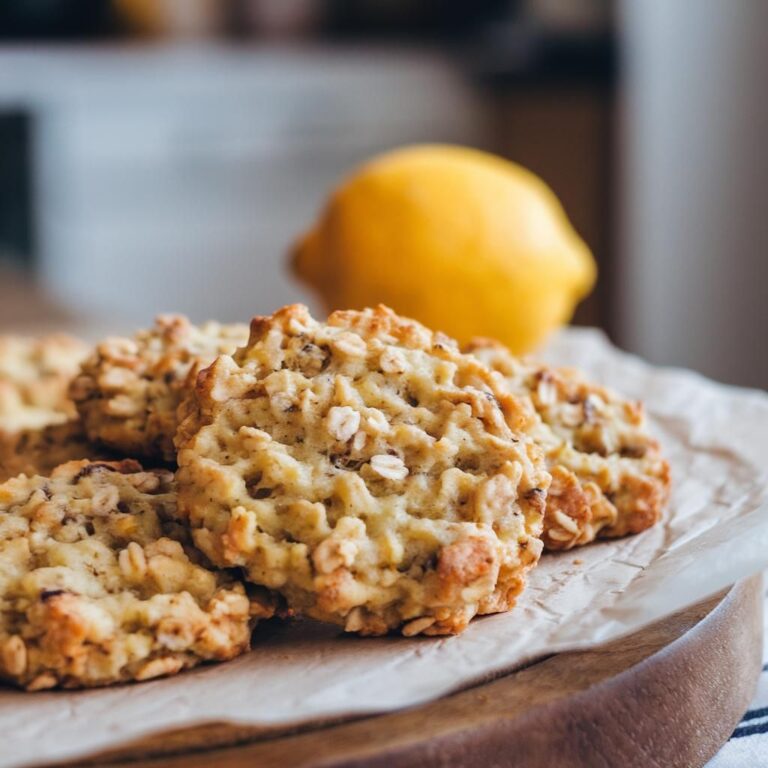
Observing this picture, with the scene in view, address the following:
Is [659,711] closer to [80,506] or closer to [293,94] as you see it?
[80,506]

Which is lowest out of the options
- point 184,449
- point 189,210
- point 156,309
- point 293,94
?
point 156,309

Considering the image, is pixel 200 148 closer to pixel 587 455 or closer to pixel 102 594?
pixel 587 455

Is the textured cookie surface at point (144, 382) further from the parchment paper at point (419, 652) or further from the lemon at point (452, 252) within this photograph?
the lemon at point (452, 252)

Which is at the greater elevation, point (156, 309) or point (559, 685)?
point (559, 685)

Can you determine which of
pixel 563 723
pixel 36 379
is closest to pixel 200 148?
pixel 36 379

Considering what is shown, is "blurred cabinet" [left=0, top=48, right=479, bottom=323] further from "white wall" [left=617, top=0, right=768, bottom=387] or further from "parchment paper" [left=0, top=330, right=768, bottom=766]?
"parchment paper" [left=0, top=330, right=768, bottom=766]

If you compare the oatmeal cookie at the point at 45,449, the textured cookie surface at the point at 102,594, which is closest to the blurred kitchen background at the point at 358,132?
the oatmeal cookie at the point at 45,449

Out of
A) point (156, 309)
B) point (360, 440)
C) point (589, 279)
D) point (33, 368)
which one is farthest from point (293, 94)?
point (360, 440)
